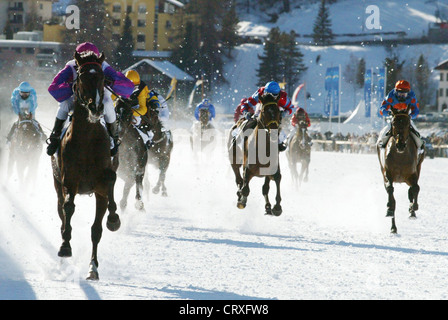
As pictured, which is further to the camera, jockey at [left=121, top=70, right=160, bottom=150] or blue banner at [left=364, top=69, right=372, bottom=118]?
blue banner at [left=364, top=69, right=372, bottom=118]

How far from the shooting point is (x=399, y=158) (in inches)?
522

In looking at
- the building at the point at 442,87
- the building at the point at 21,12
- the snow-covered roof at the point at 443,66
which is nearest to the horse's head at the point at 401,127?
the building at the point at 21,12

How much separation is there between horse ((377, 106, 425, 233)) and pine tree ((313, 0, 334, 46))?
117 meters

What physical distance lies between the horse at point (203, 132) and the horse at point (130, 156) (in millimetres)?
9270

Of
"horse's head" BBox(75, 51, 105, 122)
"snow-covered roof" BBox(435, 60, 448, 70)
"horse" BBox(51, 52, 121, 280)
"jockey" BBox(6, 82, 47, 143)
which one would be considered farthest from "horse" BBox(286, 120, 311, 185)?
"snow-covered roof" BBox(435, 60, 448, 70)

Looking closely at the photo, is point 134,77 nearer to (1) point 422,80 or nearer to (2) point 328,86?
(2) point 328,86

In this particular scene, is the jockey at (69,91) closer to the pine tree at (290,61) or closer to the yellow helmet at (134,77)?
the yellow helmet at (134,77)

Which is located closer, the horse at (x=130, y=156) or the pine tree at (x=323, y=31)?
the horse at (x=130, y=156)

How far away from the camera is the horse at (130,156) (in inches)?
544

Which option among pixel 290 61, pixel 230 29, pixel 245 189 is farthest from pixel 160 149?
pixel 290 61

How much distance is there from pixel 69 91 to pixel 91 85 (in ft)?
3.58

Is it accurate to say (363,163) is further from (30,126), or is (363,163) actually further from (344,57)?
(344,57)

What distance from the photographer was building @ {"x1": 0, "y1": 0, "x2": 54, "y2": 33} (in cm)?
4666

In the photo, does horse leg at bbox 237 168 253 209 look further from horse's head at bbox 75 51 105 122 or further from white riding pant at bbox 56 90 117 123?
horse's head at bbox 75 51 105 122
